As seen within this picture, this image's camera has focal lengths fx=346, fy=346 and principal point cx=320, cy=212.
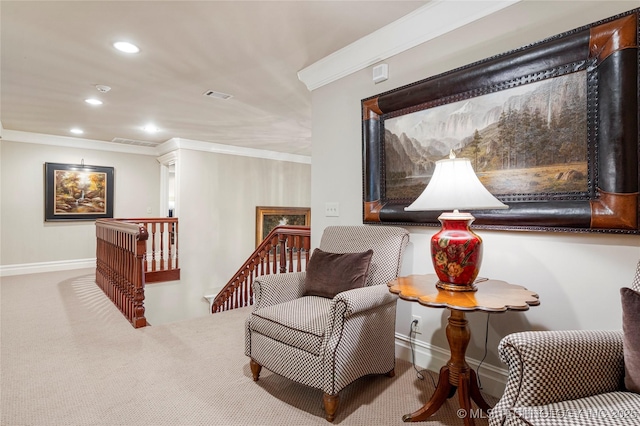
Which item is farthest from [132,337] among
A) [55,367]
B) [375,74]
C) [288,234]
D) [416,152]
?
[375,74]

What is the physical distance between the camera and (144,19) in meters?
2.32

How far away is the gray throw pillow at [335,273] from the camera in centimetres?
210

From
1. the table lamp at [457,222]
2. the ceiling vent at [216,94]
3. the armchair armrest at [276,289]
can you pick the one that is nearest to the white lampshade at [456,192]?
the table lamp at [457,222]

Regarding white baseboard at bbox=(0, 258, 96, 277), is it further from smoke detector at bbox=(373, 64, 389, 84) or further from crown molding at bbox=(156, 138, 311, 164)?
smoke detector at bbox=(373, 64, 389, 84)

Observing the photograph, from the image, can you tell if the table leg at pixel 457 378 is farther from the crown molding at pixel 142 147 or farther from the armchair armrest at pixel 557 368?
the crown molding at pixel 142 147

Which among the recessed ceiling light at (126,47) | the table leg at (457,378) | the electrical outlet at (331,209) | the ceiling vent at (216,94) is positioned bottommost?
the table leg at (457,378)

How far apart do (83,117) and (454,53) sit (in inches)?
187

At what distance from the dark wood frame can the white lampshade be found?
6318 mm

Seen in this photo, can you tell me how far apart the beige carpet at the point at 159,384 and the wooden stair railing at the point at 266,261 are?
2.49ft

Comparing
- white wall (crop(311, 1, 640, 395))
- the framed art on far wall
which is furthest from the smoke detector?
the framed art on far wall

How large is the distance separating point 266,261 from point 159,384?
1973 millimetres

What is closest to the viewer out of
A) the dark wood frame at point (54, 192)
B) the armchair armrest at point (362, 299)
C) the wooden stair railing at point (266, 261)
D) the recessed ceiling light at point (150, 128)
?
the armchair armrest at point (362, 299)

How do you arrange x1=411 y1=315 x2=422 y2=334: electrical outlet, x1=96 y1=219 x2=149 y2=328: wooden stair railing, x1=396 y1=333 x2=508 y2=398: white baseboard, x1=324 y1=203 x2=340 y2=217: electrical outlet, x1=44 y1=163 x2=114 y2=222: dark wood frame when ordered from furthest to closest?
1. x1=44 y1=163 x2=114 y2=222: dark wood frame
2. x1=96 y1=219 x2=149 y2=328: wooden stair railing
3. x1=324 y1=203 x2=340 y2=217: electrical outlet
4. x1=411 y1=315 x2=422 y2=334: electrical outlet
5. x1=396 y1=333 x2=508 y2=398: white baseboard

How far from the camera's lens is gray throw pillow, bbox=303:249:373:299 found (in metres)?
2.10
